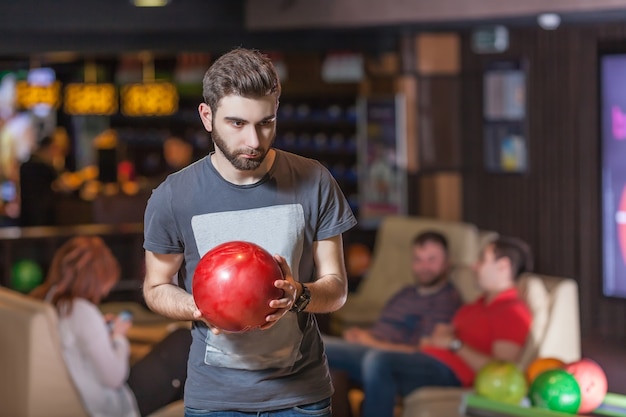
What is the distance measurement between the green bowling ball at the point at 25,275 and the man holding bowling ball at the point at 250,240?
710cm

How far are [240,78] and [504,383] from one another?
2642 mm

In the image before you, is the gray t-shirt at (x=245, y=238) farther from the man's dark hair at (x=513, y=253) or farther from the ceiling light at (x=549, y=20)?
the ceiling light at (x=549, y=20)

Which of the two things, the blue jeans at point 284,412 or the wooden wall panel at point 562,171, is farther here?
the wooden wall panel at point 562,171

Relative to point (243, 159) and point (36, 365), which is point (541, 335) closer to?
point (36, 365)

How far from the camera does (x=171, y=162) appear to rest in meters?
12.1

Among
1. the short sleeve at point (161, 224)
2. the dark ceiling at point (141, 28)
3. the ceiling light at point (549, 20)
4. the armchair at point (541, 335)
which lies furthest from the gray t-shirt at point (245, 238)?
the dark ceiling at point (141, 28)

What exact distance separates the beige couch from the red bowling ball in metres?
2.37

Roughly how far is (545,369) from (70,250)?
2.00 m

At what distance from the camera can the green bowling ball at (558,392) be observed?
4332mm

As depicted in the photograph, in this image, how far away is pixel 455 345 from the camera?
530 centimetres

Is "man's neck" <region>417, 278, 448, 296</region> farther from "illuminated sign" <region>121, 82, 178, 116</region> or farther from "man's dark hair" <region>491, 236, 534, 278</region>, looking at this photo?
"illuminated sign" <region>121, 82, 178, 116</region>

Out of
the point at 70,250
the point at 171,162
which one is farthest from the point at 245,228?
the point at 171,162

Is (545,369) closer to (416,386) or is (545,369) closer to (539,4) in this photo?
(416,386)

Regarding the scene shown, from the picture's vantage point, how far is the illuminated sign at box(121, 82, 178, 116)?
1416cm
